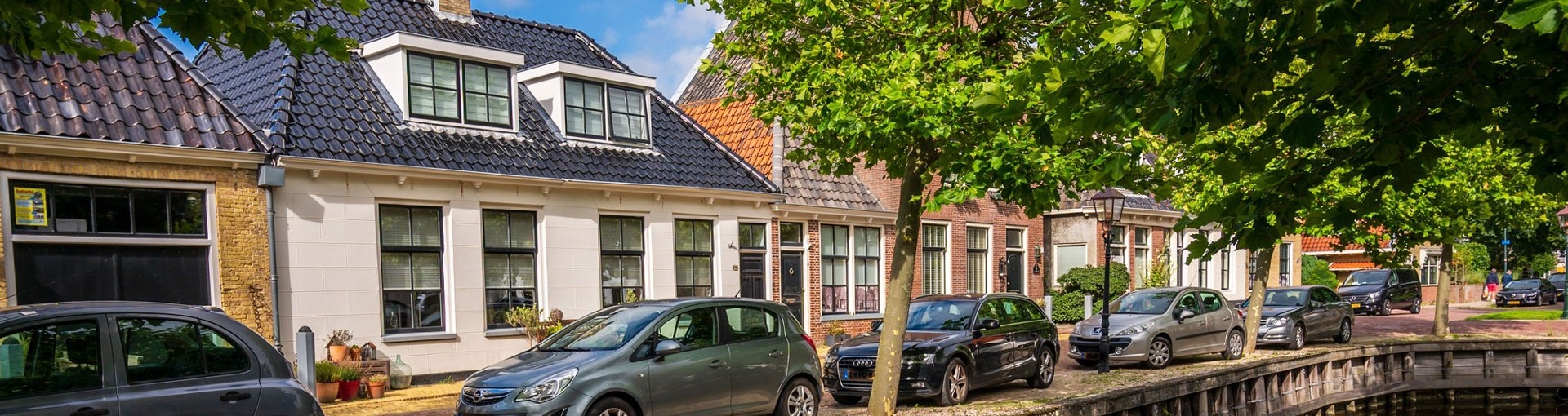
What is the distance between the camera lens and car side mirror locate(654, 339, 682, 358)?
401 inches

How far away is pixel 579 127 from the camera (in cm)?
1855

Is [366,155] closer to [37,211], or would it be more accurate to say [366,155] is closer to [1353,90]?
[37,211]

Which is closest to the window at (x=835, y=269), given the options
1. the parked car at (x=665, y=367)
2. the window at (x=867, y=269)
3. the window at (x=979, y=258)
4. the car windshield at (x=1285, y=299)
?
the window at (x=867, y=269)

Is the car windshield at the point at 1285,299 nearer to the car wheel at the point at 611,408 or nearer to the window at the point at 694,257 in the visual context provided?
the window at the point at 694,257

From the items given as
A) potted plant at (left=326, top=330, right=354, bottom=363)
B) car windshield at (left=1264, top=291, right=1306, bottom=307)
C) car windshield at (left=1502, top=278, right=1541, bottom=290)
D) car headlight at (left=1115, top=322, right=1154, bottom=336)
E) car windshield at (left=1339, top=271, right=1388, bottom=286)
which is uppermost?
potted plant at (left=326, top=330, right=354, bottom=363)

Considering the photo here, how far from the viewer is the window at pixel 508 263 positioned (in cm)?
1675

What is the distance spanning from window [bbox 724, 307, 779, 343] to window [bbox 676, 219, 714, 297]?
7960mm

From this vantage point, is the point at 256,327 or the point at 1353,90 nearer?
the point at 1353,90

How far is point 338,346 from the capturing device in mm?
14484

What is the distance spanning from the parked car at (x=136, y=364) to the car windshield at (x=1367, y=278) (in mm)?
37719

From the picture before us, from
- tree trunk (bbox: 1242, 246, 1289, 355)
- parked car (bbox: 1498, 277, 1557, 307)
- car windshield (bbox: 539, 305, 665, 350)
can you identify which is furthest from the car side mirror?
parked car (bbox: 1498, 277, 1557, 307)

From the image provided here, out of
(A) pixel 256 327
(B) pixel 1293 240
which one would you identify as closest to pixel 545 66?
(A) pixel 256 327

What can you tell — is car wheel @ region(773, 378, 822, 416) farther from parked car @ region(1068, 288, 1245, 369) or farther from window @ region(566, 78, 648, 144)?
window @ region(566, 78, 648, 144)

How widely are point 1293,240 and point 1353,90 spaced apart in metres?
37.0
